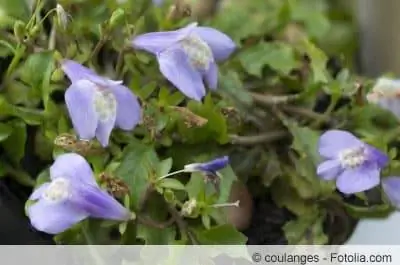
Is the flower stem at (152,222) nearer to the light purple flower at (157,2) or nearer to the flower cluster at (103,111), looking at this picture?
the flower cluster at (103,111)

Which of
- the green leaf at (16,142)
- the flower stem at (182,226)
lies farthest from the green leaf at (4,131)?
the flower stem at (182,226)

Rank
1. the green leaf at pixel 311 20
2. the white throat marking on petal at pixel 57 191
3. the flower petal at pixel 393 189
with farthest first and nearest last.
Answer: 1. the green leaf at pixel 311 20
2. the flower petal at pixel 393 189
3. the white throat marking on petal at pixel 57 191

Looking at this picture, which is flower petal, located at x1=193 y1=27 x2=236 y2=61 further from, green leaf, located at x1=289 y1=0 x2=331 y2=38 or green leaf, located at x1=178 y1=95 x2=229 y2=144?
green leaf, located at x1=289 y1=0 x2=331 y2=38

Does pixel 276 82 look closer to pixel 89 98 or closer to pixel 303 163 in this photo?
pixel 303 163

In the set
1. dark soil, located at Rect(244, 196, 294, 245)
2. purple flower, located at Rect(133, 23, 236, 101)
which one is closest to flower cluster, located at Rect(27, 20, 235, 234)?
purple flower, located at Rect(133, 23, 236, 101)

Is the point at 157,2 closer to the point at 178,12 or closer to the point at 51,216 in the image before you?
the point at 178,12

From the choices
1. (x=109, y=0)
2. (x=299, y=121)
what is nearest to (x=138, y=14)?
(x=109, y=0)

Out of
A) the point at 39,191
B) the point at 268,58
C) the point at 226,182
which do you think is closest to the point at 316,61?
the point at 268,58
